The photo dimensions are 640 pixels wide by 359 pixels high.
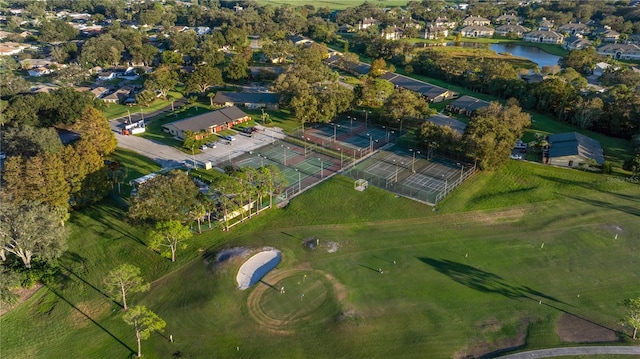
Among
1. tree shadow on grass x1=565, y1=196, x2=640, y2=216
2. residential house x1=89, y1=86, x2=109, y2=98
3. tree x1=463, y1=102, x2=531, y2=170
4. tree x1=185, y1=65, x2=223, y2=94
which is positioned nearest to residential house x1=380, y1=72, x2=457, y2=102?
tree x1=463, y1=102, x2=531, y2=170

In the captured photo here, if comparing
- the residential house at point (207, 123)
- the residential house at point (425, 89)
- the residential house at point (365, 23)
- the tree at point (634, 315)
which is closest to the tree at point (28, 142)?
the residential house at point (207, 123)

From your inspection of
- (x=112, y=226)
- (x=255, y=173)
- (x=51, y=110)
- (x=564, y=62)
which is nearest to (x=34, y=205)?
(x=112, y=226)

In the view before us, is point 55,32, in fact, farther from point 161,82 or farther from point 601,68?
point 601,68

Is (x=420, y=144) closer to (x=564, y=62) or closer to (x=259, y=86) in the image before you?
(x=259, y=86)

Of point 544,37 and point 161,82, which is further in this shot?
point 544,37

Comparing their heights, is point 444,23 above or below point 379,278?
above

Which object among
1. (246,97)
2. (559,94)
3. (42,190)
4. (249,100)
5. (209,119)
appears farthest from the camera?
(246,97)

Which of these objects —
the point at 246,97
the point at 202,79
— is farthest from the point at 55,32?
the point at 246,97
